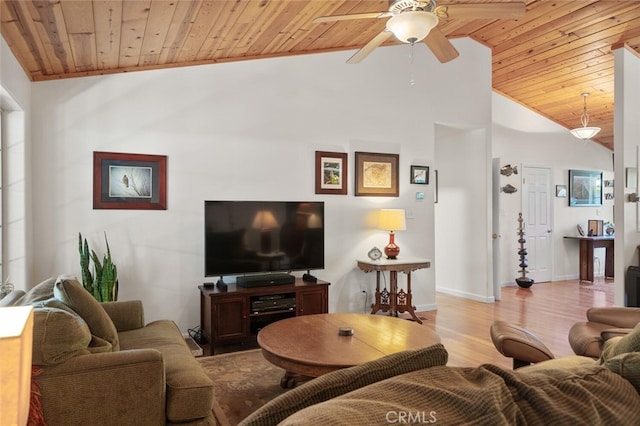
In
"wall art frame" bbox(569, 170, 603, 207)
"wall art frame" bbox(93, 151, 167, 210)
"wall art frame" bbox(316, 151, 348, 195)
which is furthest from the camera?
"wall art frame" bbox(569, 170, 603, 207)

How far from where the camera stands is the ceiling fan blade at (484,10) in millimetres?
2705

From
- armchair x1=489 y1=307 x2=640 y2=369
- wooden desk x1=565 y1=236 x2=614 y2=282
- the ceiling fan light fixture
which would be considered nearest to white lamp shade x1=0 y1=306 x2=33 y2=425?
armchair x1=489 y1=307 x2=640 y2=369

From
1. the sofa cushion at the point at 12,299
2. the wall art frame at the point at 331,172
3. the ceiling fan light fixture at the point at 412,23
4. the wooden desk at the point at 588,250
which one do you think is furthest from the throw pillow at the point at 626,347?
the wooden desk at the point at 588,250

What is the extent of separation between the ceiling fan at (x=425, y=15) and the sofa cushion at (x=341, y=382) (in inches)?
85.4

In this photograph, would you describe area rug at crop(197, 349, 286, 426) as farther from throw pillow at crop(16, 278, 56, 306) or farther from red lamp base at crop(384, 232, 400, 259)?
red lamp base at crop(384, 232, 400, 259)

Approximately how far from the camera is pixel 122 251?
4.03 meters

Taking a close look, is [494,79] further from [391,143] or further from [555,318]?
[555,318]

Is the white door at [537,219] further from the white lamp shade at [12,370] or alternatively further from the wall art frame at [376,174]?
the white lamp shade at [12,370]

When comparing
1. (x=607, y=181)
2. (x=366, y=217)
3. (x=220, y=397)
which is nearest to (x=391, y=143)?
(x=366, y=217)

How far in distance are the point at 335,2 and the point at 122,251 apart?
2.88 metres

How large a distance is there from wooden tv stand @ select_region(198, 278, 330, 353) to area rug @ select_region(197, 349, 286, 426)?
0.20 m

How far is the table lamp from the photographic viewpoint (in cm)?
498

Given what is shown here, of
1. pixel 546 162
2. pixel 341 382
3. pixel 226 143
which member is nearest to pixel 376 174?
pixel 226 143

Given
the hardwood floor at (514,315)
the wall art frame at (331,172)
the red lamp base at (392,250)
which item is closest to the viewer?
the hardwood floor at (514,315)
